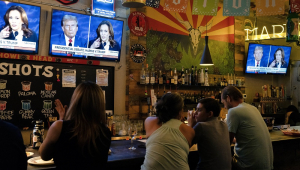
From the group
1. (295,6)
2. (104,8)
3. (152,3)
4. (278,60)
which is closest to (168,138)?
(152,3)

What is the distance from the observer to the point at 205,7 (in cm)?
460

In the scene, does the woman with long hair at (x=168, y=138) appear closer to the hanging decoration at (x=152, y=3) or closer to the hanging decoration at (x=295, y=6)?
the hanging decoration at (x=152, y=3)

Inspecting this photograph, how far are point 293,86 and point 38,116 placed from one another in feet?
22.4

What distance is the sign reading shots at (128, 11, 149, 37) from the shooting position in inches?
208

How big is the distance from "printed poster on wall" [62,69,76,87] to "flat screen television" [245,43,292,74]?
4.26 metres

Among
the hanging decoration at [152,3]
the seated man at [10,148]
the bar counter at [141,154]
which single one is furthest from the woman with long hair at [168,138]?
the hanging decoration at [152,3]

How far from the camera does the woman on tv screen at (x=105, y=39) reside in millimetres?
4855

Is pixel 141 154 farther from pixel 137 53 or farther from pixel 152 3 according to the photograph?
pixel 137 53

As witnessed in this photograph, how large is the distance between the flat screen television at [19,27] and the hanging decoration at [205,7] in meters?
2.35

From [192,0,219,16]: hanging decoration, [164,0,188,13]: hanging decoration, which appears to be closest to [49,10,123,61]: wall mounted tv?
[164,0,188,13]: hanging decoration

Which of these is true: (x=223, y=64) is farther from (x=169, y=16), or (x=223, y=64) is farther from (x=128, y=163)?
(x=128, y=163)

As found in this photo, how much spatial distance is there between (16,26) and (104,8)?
1473mm

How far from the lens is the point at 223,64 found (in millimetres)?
6734

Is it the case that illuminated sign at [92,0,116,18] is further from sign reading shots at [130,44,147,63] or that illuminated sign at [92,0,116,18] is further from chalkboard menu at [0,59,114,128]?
chalkboard menu at [0,59,114,128]
